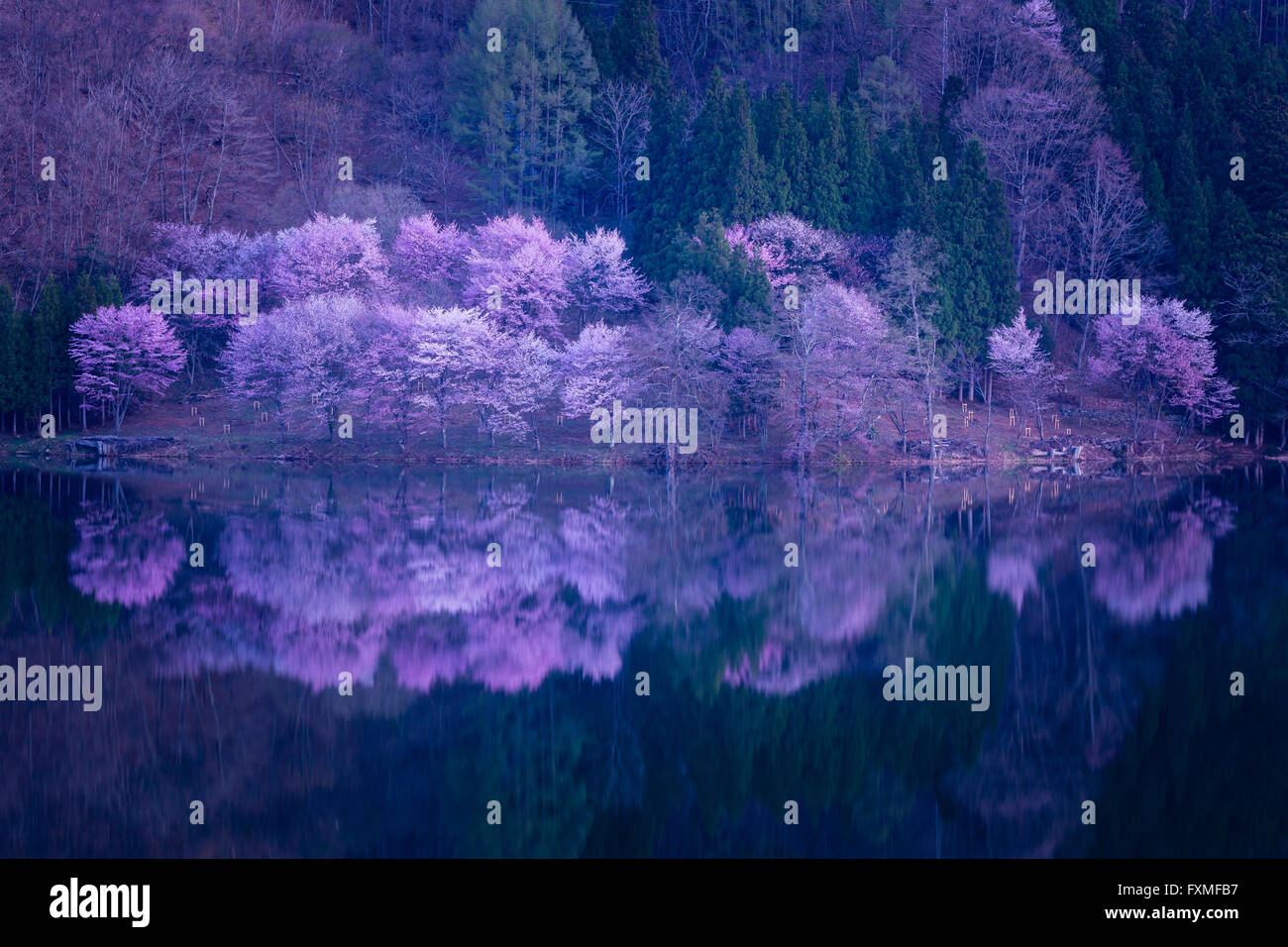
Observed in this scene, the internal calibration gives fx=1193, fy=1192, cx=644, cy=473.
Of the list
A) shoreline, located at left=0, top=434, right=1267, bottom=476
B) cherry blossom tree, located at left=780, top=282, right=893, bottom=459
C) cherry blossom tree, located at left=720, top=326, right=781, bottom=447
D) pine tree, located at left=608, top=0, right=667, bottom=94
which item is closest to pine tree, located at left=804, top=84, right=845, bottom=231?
cherry blossom tree, located at left=780, top=282, right=893, bottom=459

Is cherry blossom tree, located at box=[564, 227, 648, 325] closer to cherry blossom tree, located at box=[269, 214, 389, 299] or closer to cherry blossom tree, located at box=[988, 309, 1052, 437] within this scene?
cherry blossom tree, located at box=[269, 214, 389, 299]

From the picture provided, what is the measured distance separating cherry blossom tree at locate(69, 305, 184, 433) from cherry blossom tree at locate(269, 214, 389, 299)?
16.5 feet

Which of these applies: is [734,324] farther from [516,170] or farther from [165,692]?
[165,692]

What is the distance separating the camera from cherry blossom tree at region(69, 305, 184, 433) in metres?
43.4

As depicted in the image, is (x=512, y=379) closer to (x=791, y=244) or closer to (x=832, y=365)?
(x=832, y=365)

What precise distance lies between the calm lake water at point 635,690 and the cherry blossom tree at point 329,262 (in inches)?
964

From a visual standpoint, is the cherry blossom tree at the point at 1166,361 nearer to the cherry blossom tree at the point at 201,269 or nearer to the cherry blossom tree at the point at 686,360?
the cherry blossom tree at the point at 686,360

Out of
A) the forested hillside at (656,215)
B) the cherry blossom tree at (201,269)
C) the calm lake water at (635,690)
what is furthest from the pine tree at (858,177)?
the calm lake water at (635,690)

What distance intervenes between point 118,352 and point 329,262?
28.2ft

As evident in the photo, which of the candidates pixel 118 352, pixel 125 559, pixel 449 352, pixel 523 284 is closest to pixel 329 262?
pixel 523 284

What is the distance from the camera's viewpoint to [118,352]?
144 feet

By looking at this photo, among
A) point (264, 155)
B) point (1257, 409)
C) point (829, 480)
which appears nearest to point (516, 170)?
point (264, 155)

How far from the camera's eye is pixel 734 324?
41656 mm

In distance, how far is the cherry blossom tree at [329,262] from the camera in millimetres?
47156
